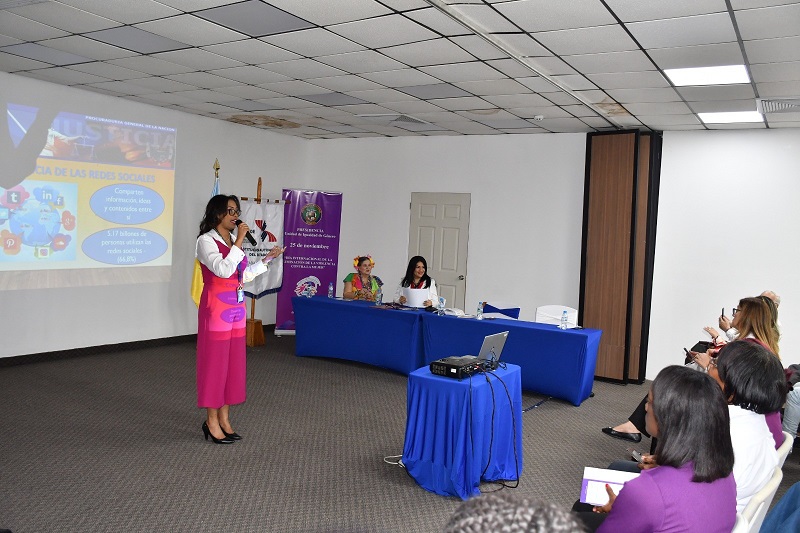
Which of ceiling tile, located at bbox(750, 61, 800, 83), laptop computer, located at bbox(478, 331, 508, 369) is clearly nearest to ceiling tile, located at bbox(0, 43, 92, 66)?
laptop computer, located at bbox(478, 331, 508, 369)

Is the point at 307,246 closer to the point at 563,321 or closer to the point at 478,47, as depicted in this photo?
the point at 563,321

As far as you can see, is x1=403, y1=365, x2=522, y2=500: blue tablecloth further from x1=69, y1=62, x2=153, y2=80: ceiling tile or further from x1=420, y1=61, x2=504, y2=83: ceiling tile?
x1=69, y1=62, x2=153, y2=80: ceiling tile

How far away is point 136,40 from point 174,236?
3.52 m

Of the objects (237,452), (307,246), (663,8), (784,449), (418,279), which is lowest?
(237,452)

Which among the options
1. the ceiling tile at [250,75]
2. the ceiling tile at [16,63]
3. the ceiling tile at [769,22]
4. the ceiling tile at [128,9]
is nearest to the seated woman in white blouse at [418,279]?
the ceiling tile at [250,75]

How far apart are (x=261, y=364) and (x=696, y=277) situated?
16.5ft

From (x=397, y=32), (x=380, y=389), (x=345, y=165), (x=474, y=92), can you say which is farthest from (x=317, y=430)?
(x=345, y=165)

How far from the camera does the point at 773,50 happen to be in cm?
414

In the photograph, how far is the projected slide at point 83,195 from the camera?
6473mm

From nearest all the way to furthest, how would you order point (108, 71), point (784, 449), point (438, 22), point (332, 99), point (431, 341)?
1. point (784, 449)
2. point (438, 22)
3. point (108, 71)
4. point (431, 341)
5. point (332, 99)

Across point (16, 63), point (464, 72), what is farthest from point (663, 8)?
point (16, 63)

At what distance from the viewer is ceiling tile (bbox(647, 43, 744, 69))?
4160mm

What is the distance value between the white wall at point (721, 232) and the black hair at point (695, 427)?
18.7 ft

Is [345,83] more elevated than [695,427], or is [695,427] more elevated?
[345,83]
